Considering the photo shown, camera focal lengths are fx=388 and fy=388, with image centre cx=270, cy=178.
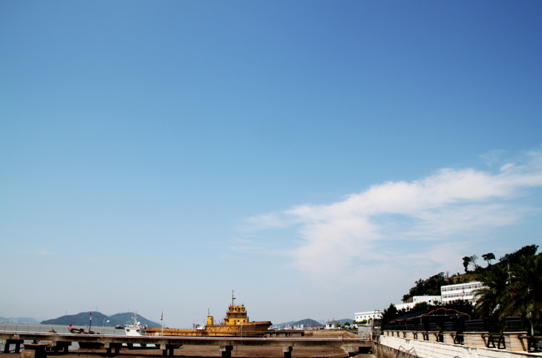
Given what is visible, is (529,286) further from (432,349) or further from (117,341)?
(117,341)

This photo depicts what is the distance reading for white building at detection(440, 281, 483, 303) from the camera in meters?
108

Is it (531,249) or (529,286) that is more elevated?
(531,249)

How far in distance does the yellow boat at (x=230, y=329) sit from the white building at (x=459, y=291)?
6194cm

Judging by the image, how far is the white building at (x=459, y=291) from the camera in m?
108

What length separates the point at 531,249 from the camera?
3871 inches

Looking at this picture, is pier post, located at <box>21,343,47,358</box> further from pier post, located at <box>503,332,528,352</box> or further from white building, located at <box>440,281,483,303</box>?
white building, located at <box>440,281,483,303</box>

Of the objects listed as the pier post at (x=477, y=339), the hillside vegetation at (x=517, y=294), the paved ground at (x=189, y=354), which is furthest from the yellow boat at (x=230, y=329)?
the pier post at (x=477, y=339)

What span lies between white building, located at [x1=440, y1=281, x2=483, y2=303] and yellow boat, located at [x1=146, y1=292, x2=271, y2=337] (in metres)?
61.9

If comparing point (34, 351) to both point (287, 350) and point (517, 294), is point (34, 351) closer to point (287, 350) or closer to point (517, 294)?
point (287, 350)

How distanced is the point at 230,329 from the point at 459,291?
75502 mm

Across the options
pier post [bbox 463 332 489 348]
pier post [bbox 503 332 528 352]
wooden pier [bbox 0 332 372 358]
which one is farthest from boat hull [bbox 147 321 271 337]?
pier post [bbox 503 332 528 352]

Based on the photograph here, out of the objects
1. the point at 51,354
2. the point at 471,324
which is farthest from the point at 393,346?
the point at 51,354

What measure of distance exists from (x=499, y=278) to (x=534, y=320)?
16096 mm

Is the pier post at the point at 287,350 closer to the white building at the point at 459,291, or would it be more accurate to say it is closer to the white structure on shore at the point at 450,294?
the white structure on shore at the point at 450,294
